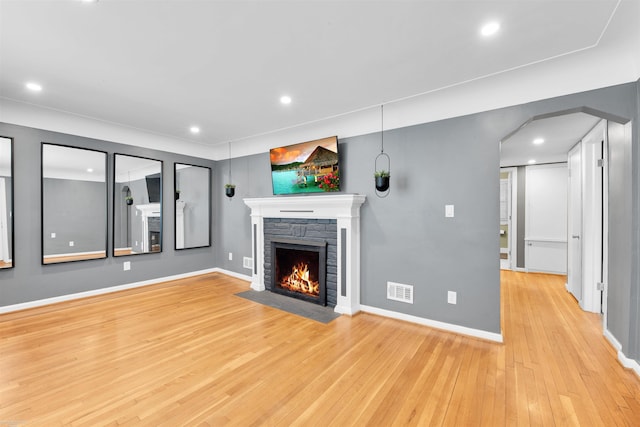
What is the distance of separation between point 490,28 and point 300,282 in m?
3.44

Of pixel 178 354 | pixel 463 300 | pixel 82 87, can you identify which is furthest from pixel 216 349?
pixel 82 87

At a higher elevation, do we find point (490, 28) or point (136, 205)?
point (490, 28)

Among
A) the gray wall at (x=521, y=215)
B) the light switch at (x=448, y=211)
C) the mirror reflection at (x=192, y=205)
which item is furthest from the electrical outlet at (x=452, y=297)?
the mirror reflection at (x=192, y=205)

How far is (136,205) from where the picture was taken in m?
4.42

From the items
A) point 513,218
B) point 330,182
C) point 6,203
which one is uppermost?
point 330,182

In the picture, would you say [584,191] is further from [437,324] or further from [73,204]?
[73,204]

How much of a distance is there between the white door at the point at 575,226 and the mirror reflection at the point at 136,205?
644 centimetres

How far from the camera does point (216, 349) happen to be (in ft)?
8.26

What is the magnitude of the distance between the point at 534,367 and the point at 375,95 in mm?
2902

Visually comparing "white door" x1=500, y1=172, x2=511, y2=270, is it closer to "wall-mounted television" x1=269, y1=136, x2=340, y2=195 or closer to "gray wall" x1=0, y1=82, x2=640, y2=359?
"gray wall" x1=0, y1=82, x2=640, y2=359

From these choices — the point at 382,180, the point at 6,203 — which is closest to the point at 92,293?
the point at 6,203

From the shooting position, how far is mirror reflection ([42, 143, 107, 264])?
3.60 m

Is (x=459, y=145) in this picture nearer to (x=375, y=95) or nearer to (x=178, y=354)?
(x=375, y=95)

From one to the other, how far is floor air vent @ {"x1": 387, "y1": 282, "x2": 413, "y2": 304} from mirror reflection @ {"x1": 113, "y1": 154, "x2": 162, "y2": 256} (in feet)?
12.9
